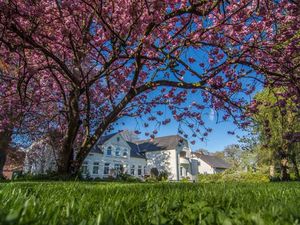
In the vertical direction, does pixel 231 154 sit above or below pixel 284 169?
above

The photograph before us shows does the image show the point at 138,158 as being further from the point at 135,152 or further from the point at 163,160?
the point at 163,160

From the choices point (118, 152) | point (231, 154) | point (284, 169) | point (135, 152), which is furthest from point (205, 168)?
point (284, 169)

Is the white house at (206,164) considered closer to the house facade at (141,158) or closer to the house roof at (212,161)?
the house roof at (212,161)

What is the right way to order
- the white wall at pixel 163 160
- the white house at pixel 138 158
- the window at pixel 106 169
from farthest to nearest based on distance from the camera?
the white wall at pixel 163 160 < the window at pixel 106 169 < the white house at pixel 138 158

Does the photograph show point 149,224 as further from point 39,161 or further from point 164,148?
point 164,148

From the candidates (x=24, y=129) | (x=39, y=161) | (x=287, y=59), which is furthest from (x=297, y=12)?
(x=39, y=161)

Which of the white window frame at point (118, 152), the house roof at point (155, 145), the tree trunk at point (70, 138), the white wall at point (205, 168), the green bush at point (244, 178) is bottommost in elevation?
the green bush at point (244, 178)

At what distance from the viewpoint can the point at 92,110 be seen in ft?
44.2

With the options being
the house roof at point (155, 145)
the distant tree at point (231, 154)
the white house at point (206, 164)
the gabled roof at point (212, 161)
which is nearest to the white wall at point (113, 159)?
the house roof at point (155, 145)

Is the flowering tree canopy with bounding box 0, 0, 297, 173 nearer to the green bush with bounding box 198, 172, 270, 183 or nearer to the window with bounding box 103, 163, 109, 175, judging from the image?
the green bush with bounding box 198, 172, 270, 183

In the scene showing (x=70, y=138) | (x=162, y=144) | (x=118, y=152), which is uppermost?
(x=162, y=144)

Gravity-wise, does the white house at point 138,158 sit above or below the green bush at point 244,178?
above

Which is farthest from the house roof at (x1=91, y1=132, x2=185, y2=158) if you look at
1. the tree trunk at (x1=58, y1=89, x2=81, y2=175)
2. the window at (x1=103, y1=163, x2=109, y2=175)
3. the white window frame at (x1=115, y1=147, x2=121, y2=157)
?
the tree trunk at (x1=58, y1=89, x2=81, y2=175)

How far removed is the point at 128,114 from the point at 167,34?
4918 millimetres
